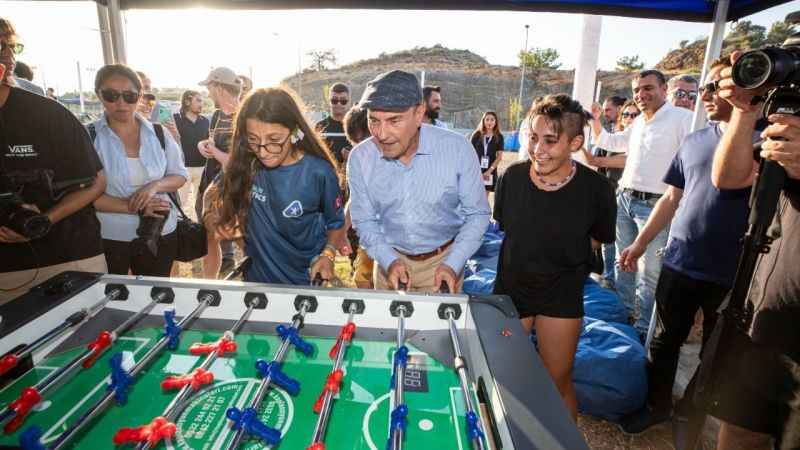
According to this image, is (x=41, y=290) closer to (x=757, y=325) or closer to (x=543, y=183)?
(x=543, y=183)

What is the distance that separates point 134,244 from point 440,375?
2.21m

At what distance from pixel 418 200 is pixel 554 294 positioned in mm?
799

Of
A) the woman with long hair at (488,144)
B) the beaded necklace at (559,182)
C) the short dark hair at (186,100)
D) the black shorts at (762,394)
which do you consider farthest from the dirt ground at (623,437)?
the short dark hair at (186,100)

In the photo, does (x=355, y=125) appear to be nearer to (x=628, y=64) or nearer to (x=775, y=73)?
(x=775, y=73)

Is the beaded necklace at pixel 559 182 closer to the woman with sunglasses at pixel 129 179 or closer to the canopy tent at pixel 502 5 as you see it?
the canopy tent at pixel 502 5

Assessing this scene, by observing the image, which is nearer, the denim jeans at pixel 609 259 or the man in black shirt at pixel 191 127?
the denim jeans at pixel 609 259

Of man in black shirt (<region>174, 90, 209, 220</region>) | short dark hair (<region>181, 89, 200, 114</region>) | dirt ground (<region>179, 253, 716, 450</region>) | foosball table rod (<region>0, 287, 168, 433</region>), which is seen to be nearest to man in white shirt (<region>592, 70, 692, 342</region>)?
dirt ground (<region>179, 253, 716, 450</region>)

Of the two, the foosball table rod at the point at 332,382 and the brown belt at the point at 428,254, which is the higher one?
the brown belt at the point at 428,254

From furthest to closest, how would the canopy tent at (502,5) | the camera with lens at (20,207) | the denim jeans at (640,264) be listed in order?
the denim jeans at (640,264)
the canopy tent at (502,5)
the camera with lens at (20,207)

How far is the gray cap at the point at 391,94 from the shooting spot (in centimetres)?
182

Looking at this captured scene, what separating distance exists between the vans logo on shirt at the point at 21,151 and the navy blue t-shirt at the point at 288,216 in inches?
42.3

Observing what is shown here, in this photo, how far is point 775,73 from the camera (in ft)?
3.95

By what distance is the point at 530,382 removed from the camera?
3.59 ft

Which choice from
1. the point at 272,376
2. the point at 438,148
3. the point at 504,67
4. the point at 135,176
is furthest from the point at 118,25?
the point at 504,67
